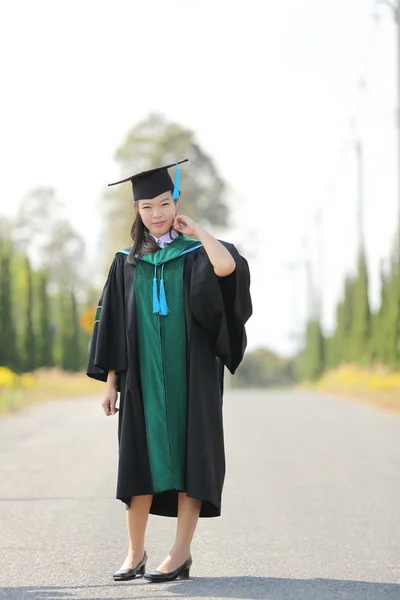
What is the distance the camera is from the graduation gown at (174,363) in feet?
21.2

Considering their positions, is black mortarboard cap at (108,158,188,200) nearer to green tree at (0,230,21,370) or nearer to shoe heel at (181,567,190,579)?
shoe heel at (181,567,190,579)

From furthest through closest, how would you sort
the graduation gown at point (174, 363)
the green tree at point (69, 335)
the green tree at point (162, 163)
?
the green tree at point (162, 163), the green tree at point (69, 335), the graduation gown at point (174, 363)

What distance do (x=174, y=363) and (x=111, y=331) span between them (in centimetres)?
40

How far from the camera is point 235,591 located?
6188mm

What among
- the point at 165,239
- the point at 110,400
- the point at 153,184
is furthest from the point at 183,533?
the point at 153,184

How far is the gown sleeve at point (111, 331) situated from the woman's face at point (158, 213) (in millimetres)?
260

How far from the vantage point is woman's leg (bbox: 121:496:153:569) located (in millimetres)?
6555

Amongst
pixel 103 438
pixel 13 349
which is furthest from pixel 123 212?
pixel 103 438

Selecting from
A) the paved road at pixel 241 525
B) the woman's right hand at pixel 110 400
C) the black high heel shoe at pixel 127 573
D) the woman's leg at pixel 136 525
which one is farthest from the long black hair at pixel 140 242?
the paved road at pixel 241 525

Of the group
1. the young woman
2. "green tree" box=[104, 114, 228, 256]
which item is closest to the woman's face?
the young woman

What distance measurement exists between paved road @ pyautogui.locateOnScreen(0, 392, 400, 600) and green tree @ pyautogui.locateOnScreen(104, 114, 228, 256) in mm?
41268

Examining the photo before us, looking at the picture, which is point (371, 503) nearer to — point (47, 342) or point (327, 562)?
point (327, 562)

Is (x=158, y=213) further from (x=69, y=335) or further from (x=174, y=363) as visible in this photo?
(x=69, y=335)

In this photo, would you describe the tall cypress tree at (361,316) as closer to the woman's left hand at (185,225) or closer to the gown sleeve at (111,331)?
the gown sleeve at (111,331)
